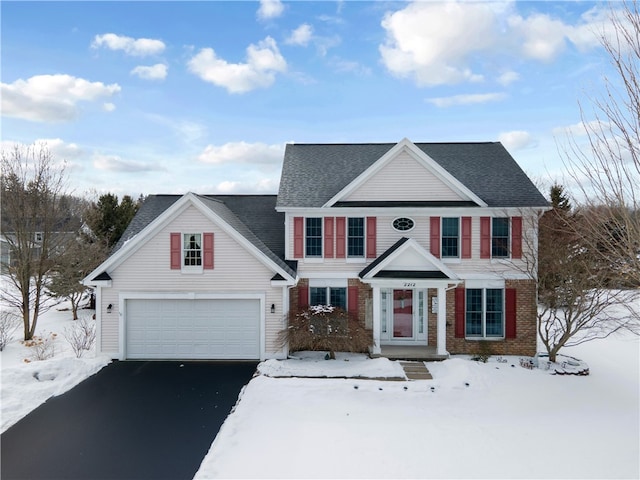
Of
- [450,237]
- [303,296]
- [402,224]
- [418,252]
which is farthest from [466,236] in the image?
[303,296]

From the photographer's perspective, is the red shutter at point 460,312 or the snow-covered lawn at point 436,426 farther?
the red shutter at point 460,312

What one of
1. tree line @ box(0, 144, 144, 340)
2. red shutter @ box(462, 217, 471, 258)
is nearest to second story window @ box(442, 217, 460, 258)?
red shutter @ box(462, 217, 471, 258)

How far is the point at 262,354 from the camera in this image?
12.6m

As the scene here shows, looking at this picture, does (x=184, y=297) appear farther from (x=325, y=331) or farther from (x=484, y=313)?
(x=484, y=313)

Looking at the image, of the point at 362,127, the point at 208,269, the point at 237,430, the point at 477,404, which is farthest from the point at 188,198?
the point at 362,127

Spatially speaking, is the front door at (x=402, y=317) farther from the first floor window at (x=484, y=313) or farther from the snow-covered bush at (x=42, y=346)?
the snow-covered bush at (x=42, y=346)

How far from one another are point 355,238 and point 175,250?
20.9ft

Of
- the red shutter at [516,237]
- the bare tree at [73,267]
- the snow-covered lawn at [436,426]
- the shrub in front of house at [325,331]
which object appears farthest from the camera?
the bare tree at [73,267]

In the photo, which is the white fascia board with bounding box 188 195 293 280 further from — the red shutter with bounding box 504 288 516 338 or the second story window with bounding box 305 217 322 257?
the red shutter with bounding box 504 288 516 338

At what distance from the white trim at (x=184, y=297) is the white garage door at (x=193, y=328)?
0.14m

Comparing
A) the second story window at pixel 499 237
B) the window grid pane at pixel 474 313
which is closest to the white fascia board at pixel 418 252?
the window grid pane at pixel 474 313

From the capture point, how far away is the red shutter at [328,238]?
13.6m

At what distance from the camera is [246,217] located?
52.9ft

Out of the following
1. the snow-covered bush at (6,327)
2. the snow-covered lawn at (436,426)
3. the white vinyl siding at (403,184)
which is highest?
the white vinyl siding at (403,184)
